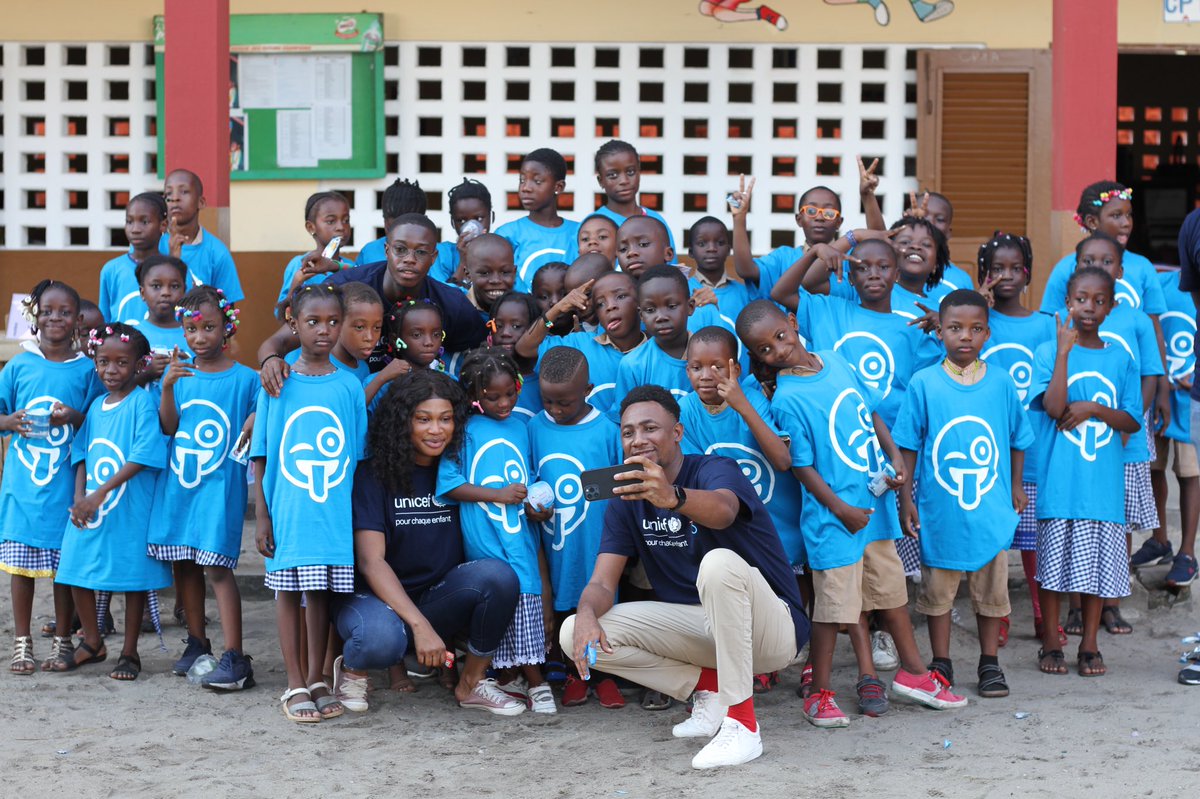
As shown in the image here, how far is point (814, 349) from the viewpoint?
4816 mm

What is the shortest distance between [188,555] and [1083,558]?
2860 mm

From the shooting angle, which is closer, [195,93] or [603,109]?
[195,93]

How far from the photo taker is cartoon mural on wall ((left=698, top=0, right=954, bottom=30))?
25.8ft

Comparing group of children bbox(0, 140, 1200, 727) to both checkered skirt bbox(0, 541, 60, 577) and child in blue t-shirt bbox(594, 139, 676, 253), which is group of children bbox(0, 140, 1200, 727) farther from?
child in blue t-shirt bbox(594, 139, 676, 253)

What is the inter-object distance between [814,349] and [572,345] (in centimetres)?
82

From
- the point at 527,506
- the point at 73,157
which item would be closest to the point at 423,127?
the point at 73,157

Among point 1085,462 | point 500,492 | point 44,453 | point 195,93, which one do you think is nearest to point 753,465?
point 500,492

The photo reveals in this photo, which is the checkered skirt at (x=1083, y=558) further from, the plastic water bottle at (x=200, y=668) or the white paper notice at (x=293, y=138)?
the white paper notice at (x=293, y=138)

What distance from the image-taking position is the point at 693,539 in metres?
4.04

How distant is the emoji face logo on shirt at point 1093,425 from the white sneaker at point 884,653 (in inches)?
35.0

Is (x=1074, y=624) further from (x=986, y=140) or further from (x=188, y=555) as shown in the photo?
(x=986, y=140)

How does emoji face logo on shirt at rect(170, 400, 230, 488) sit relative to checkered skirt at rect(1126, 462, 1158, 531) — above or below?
above

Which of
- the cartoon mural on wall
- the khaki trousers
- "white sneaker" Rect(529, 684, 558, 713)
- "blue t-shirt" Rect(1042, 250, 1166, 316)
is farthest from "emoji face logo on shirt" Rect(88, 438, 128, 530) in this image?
the cartoon mural on wall

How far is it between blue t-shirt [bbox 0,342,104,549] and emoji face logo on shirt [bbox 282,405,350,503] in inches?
40.2
